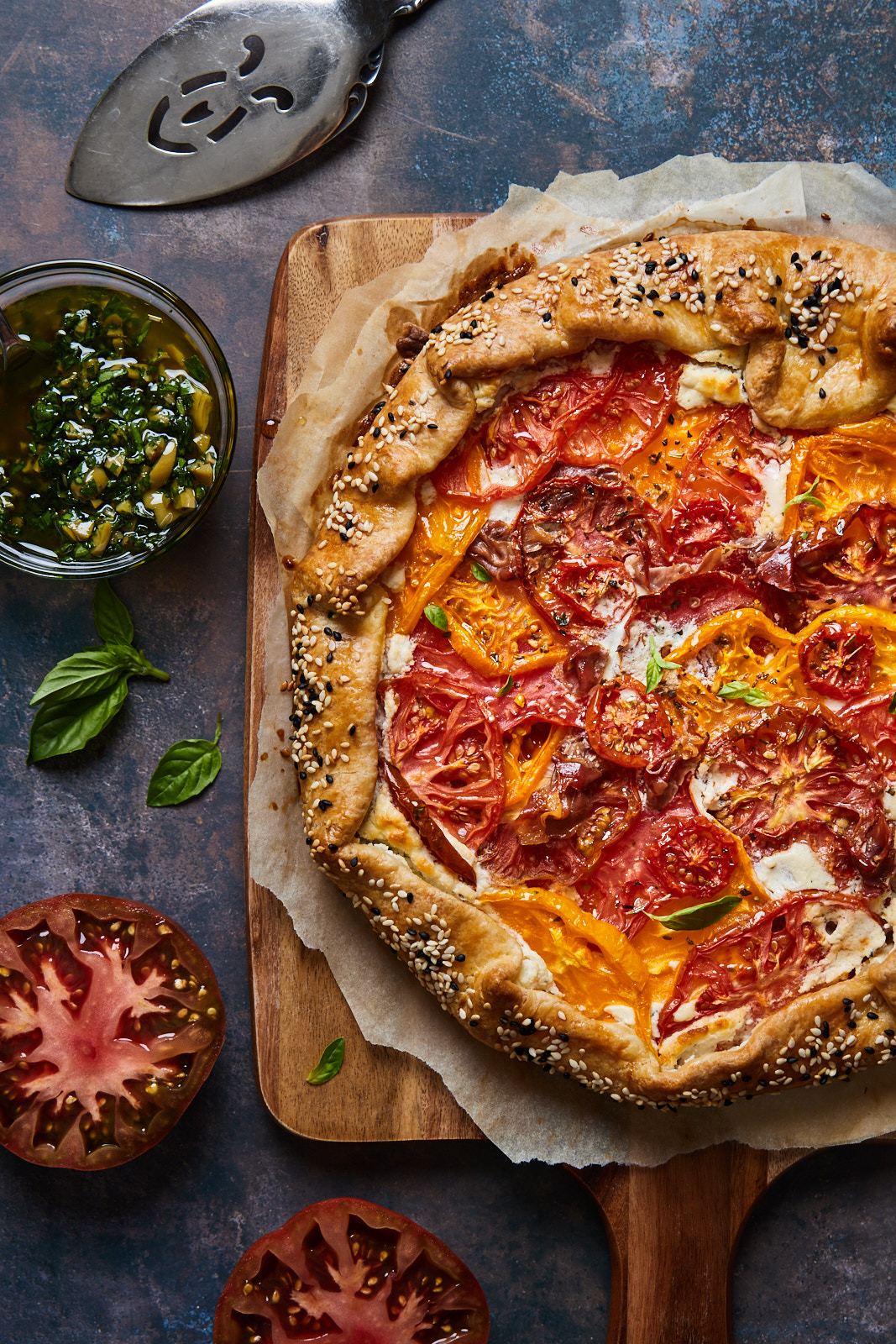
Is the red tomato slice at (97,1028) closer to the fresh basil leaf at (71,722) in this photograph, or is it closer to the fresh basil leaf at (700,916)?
the fresh basil leaf at (71,722)

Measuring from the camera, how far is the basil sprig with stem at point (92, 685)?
3760 mm

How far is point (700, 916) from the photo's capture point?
3.10 metres

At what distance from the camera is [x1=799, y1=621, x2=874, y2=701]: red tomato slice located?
10.6ft

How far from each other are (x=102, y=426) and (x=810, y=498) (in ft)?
8.53

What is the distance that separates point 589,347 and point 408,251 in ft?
2.78

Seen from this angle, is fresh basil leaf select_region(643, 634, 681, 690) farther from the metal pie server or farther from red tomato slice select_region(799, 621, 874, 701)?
the metal pie server

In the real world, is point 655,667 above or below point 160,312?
below

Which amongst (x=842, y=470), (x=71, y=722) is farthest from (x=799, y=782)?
(x=71, y=722)

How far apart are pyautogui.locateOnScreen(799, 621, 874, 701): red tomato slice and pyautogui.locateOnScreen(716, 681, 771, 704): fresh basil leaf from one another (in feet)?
0.57

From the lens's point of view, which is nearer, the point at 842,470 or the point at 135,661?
the point at 842,470

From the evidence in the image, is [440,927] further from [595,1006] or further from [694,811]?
[694,811]

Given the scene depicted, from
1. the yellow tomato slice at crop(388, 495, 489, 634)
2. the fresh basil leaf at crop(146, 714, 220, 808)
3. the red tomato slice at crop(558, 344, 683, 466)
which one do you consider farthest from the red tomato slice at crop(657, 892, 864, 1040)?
the fresh basil leaf at crop(146, 714, 220, 808)

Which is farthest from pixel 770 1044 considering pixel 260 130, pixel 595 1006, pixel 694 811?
pixel 260 130

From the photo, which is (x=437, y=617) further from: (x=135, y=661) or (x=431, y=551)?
(x=135, y=661)
